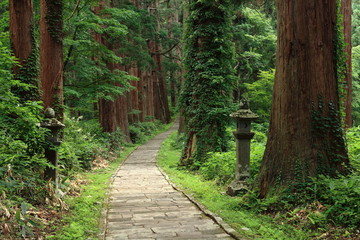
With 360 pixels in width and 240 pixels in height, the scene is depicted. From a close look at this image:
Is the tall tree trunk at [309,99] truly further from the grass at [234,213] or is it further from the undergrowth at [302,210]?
the grass at [234,213]

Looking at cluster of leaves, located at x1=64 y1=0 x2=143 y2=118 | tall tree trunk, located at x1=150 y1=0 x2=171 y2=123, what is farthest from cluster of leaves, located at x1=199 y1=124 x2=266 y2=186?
tall tree trunk, located at x1=150 y1=0 x2=171 y2=123

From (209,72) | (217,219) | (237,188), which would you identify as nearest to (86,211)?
(217,219)

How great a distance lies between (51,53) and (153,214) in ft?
21.1

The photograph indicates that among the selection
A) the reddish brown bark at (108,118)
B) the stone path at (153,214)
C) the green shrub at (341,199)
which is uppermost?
the reddish brown bark at (108,118)

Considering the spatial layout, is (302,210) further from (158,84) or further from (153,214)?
(158,84)

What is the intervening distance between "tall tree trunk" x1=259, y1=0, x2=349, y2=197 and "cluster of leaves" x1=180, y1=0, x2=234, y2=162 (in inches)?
198

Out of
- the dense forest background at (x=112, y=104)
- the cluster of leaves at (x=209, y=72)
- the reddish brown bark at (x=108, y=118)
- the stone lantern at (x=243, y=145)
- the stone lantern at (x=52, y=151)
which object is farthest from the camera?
the reddish brown bark at (x=108, y=118)

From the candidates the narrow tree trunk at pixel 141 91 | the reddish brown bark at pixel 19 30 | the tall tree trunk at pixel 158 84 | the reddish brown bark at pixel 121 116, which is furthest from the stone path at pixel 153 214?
the narrow tree trunk at pixel 141 91

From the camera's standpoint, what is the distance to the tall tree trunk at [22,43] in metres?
7.57

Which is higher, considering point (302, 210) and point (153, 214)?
point (302, 210)

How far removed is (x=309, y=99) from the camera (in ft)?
19.7

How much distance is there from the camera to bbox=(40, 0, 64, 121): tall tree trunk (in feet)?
32.7

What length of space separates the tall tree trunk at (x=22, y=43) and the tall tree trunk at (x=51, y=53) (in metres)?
2.29

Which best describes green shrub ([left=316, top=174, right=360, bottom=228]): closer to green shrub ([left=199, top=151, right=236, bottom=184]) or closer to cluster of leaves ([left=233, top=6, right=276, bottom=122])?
green shrub ([left=199, top=151, right=236, bottom=184])
